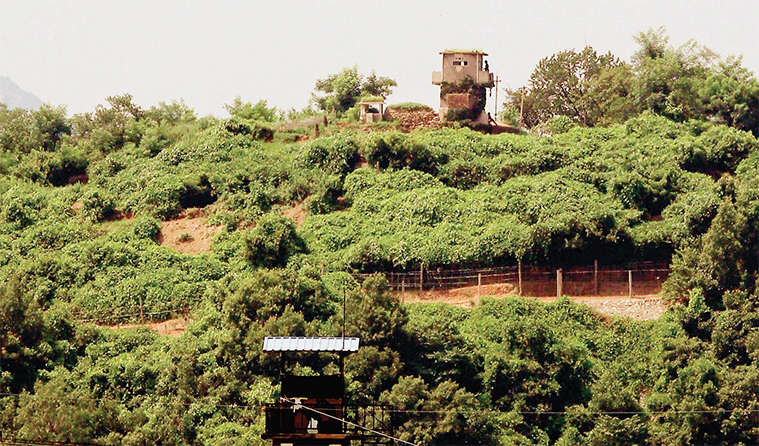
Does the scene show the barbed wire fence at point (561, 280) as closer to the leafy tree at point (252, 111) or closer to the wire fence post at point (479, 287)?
the wire fence post at point (479, 287)

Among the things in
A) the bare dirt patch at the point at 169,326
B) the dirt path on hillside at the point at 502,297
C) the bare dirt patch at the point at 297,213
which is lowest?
the bare dirt patch at the point at 169,326

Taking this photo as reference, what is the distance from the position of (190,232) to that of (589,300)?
13.2 meters

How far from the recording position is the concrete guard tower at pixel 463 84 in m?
56.1

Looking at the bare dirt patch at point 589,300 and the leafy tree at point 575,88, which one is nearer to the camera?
the bare dirt patch at point 589,300

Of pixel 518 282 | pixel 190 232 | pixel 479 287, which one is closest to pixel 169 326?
pixel 190 232

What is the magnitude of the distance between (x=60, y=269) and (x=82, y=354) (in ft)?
17.7

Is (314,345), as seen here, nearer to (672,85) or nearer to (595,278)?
(595,278)

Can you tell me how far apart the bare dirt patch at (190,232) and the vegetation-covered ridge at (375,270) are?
546mm

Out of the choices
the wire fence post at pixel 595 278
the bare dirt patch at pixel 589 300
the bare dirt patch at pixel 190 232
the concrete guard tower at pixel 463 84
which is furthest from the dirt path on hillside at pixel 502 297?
the concrete guard tower at pixel 463 84

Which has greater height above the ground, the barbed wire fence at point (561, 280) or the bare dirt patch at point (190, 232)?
the bare dirt patch at point (190, 232)

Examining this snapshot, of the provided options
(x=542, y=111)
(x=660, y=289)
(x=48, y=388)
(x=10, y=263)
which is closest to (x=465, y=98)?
(x=542, y=111)

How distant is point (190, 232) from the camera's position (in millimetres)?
51594

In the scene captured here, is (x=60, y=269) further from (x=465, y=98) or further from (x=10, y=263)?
(x=465, y=98)

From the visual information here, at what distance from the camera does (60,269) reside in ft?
161
